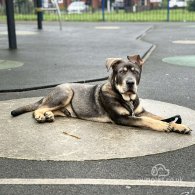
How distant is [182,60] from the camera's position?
40.6 feet

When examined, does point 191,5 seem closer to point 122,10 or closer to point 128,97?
point 122,10

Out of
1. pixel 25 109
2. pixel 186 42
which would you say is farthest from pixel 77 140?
pixel 186 42

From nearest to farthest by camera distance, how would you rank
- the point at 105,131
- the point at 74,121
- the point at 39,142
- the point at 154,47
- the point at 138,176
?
the point at 138,176
the point at 39,142
the point at 105,131
the point at 74,121
the point at 154,47

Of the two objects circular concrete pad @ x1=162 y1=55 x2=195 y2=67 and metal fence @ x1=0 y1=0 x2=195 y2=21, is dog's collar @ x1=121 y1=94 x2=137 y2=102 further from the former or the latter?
metal fence @ x1=0 y1=0 x2=195 y2=21

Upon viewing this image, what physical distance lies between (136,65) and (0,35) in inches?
558

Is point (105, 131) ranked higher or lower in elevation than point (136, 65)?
lower

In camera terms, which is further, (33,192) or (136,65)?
(136,65)

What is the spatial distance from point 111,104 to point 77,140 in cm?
73

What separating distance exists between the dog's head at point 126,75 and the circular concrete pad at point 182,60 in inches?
239

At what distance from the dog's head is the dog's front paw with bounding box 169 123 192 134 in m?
0.62

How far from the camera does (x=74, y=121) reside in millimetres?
6070

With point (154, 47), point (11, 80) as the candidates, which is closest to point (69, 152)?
point (11, 80)

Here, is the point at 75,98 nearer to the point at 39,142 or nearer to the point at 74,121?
the point at 74,121

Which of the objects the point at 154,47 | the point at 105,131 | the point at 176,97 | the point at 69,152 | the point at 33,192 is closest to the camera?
the point at 33,192
